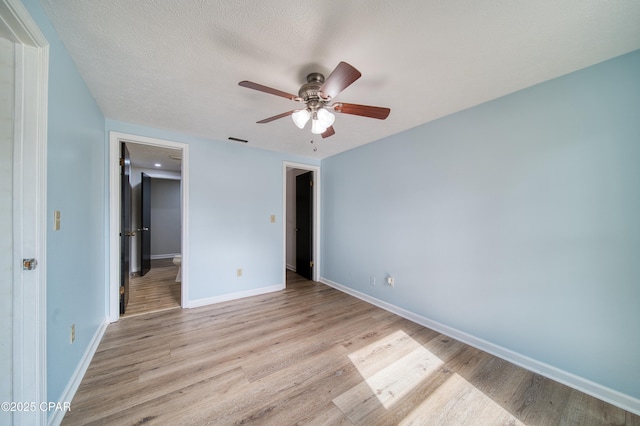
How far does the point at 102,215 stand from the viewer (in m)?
2.38

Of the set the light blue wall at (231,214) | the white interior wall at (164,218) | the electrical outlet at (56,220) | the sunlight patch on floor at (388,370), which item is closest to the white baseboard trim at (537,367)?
the sunlight patch on floor at (388,370)

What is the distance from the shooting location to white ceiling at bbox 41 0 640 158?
1.16m

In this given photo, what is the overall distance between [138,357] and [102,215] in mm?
1510

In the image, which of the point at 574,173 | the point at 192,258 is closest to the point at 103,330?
the point at 192,258

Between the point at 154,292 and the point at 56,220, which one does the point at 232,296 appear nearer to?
the point at 154,292

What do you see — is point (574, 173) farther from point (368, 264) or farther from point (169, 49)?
point (169, 49)

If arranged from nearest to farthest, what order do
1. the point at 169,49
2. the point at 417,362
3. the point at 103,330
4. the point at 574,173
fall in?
the point at 169,49, the point at 574,173, the point at 417,362, the point at 103,330

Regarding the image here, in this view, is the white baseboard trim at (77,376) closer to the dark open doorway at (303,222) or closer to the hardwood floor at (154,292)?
the hardwood floor at (154,292)

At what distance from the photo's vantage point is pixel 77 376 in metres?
1.60

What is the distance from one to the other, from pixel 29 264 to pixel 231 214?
2.25 meters

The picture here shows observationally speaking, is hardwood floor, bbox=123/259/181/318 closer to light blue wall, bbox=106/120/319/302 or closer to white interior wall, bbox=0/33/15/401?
light blue wall, bbox=106/120/319/302

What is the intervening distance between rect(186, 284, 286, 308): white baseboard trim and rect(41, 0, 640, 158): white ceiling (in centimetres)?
242

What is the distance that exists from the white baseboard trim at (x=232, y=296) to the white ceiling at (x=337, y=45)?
7.95 ft

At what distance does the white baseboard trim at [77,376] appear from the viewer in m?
1.29
